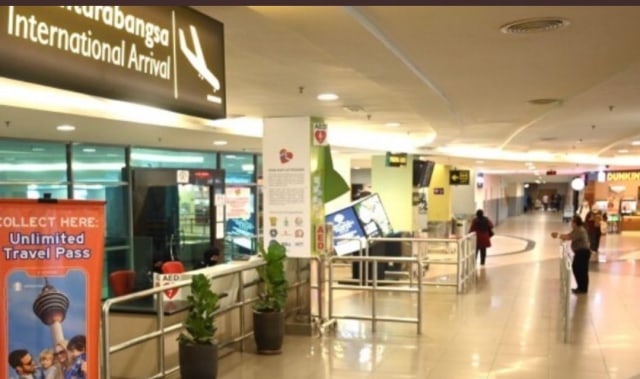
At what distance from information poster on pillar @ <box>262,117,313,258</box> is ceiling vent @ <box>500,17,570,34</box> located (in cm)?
446

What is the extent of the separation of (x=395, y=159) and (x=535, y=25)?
10.2 metres

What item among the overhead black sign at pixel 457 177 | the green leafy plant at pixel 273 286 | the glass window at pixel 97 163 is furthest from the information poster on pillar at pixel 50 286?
the overhead black sign at pixel 457 177

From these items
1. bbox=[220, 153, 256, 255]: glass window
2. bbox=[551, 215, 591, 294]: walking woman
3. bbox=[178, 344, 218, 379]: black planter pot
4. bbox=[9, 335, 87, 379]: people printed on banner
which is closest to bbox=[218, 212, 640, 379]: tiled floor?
bbox=[551, 215, 591, 294]: walking woman

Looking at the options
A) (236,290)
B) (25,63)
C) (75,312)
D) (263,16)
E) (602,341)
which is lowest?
(602,341)

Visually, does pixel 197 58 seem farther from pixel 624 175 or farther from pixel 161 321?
pixel 624 175

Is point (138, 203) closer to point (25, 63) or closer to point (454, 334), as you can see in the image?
point (454, 334)

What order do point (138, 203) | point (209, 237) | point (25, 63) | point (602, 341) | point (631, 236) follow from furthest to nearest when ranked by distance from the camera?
point (631, 236)
point (209, 237)
point (138, 203)
point (602, 341)
point (25, 63)

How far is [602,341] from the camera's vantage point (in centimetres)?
729

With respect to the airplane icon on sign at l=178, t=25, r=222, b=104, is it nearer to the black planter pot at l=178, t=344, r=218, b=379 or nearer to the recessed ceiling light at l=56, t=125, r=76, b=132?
the black planter pot at l=178, t=344, r=218, b=379

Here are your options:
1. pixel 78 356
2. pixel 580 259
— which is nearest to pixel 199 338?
pixel 78 356

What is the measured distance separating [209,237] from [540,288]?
22.8ft

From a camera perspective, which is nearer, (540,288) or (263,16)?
(263,16)

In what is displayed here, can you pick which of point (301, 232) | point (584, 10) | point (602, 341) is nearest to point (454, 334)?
point (602, 341)

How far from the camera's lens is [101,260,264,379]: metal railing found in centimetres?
Result: 451
